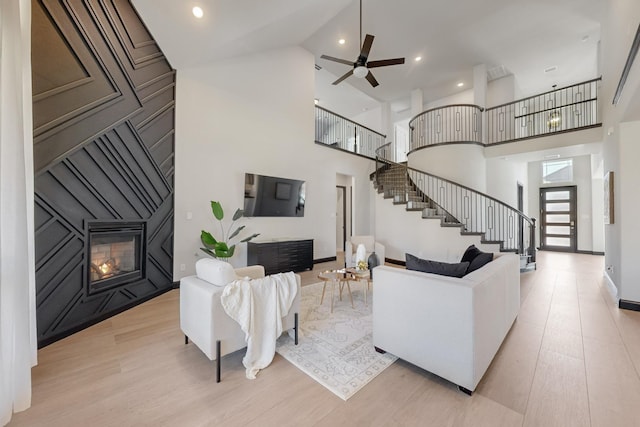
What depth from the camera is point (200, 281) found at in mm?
2314

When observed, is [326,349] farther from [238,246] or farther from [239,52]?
[239,52]

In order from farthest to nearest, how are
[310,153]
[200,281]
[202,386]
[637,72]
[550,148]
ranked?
[310,153]
[550,148]
[637,72]
[200,281]
[202,386]

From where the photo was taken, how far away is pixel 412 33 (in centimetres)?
598

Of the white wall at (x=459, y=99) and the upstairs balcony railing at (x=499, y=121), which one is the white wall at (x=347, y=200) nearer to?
the upstairs balcony railing at (x=499, y=121)

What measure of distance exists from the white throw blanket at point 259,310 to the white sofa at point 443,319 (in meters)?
0.86

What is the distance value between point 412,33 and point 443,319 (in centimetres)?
656

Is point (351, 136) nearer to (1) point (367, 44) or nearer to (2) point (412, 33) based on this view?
(2) point (412, 33)

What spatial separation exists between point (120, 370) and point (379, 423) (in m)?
2.10

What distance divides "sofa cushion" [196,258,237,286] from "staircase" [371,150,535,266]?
203 inches

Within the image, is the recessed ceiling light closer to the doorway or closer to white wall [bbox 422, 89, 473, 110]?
the doorway

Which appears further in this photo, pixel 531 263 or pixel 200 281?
pixel 531 263

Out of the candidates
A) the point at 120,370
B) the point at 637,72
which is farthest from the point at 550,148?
the point at 120,370

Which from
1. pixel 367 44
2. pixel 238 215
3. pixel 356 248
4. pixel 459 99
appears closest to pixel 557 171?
pixel 459 99

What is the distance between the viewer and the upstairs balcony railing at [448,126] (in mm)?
7195
